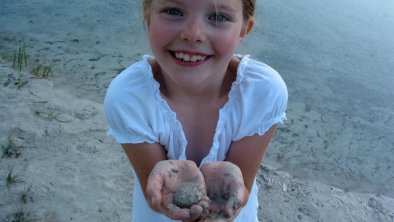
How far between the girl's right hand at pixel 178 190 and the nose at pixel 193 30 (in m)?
0.35

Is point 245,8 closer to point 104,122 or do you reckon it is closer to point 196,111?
point 196,111

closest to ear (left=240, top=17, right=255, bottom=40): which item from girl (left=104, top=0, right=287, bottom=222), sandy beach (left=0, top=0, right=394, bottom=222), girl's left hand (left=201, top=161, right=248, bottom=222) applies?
girl (left=104, top=0, right=287, bottom=222)

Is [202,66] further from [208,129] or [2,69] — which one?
[2,69]

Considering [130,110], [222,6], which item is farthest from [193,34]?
[130,110]

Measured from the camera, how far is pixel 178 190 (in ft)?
3.63

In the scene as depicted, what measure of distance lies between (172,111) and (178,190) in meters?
0.34

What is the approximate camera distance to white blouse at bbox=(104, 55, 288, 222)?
1320mm

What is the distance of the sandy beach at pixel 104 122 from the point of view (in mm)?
2170

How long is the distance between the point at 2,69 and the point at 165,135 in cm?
205

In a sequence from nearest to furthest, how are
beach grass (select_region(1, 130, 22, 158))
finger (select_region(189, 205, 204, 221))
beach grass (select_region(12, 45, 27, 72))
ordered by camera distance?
finger (select_region(189, 205, 204, 221)), beach grass (select_region(1, 130, 22, 158)), beach grass (select_region(12, 45, 27, 72))

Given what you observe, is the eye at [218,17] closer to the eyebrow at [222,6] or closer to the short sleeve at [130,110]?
the eyebrow at [222,6]

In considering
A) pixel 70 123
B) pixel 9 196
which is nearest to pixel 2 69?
pixel 70 123

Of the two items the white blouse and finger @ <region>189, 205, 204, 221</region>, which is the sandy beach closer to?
the white blouse

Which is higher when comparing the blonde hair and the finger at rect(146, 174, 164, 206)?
the blonde hair
